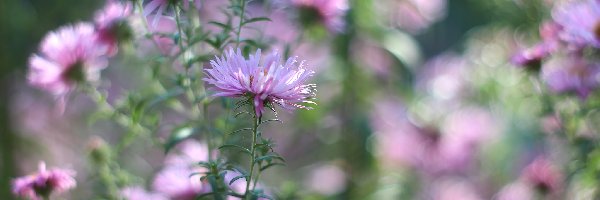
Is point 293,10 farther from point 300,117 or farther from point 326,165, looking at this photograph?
point 326,165

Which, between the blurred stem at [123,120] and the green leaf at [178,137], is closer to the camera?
the green leaf at [178,137]

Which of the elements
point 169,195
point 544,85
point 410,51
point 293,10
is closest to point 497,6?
point 410,51

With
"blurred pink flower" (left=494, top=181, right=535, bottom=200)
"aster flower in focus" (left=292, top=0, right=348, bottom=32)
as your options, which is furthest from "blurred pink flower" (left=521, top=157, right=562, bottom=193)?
"aster flower in focus" (left=292, top=0, right=348, bottom=32)

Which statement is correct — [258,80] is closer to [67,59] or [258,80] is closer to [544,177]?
[67,59]

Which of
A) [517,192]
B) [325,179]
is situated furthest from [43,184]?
[325,179]

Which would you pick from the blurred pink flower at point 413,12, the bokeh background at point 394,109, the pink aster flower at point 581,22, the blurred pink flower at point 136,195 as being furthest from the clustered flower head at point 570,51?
the blurred pink flower at point 136,195

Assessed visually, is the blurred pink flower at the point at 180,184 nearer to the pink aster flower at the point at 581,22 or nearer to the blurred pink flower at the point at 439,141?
the pink aster flower at the point at 581,22
